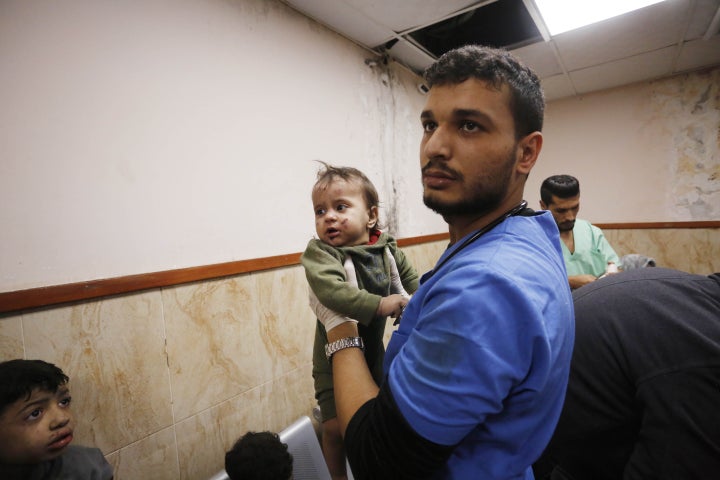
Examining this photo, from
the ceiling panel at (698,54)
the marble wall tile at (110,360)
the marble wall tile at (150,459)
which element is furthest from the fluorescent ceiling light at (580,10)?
the marble wall tile at (150,459)

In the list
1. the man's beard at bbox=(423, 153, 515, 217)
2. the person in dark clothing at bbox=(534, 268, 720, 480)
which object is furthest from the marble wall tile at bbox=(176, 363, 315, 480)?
the man's beard at bbox=(423, 153, 515, 217)

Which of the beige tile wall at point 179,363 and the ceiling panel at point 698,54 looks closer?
the beige tile wall at point 179,363

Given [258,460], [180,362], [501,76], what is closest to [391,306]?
[501,76]

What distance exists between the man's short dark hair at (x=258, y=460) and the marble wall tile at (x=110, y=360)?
35 cm

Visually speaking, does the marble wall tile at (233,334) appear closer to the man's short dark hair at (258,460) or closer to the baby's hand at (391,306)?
the man's short dark hair at (258,460)

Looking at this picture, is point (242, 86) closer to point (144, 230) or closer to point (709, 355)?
point (144, 230)

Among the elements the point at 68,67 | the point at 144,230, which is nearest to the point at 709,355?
the point at 144,230

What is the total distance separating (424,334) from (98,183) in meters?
1.44

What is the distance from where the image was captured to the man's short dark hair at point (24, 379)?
0.99 metres

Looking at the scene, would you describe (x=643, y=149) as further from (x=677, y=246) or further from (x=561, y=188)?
(x=561, y=188)

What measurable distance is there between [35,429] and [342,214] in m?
1.23

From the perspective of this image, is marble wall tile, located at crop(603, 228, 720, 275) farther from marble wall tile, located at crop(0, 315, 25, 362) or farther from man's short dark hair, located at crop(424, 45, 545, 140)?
marble wall tile, located at crop(0, 315, 25, 362)

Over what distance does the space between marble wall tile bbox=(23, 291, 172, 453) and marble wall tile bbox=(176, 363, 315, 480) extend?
173 mm

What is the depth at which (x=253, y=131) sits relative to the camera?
6.28ft
